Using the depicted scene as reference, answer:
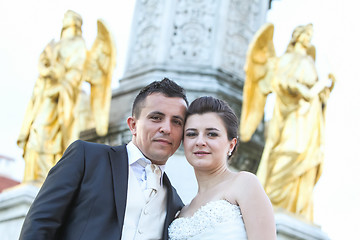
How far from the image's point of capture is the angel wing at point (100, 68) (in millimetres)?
7039

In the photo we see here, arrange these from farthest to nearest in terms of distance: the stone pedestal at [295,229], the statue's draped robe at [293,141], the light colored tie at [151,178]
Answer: the statue's draped robe at [293,141]
the stone pedestal at [295,229]
the light colored tie at [151,178]

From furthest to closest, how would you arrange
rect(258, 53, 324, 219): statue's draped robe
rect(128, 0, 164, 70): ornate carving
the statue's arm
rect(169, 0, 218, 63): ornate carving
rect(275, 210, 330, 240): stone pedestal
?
rect(128, 0, 164, 70): ornate carving < rect(169, 0, 218, 63): ornate carving < rect(258, 53, 324, 219): statue's draped robe < rect(275, 210, 330, 240): stone pedestal < the statue's arm

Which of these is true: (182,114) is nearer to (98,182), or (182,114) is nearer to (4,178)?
(98,182)

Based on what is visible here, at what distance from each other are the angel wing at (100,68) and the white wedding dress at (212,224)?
183 inches

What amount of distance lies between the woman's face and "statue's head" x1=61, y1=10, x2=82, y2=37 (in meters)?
4.92

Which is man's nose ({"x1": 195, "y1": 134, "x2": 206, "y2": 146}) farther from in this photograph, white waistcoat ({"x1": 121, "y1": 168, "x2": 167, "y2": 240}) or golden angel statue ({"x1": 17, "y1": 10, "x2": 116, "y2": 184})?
golden angel statue ({"x1": 17, "y1": 10, "x2": 116, "y2": 184})

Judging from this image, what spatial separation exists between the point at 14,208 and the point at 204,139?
4407 millimetres

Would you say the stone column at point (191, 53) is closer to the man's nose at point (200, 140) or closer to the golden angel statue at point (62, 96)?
the golden angel statue at point (62, 96)

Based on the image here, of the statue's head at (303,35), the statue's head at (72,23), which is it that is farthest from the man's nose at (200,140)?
the statue's head at (72,23)

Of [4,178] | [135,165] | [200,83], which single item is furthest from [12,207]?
[4,178]

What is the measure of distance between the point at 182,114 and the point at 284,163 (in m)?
3.81

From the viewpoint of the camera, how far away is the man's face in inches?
96.0

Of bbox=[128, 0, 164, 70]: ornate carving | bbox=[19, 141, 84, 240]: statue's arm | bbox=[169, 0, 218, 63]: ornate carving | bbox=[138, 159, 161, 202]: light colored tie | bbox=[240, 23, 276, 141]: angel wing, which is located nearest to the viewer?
bbox=[19, 141, 84, 240]: statue's arm

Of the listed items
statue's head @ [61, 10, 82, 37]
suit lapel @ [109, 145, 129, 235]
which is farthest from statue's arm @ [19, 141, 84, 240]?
statue's head @ [61, 10, 82, 37]
